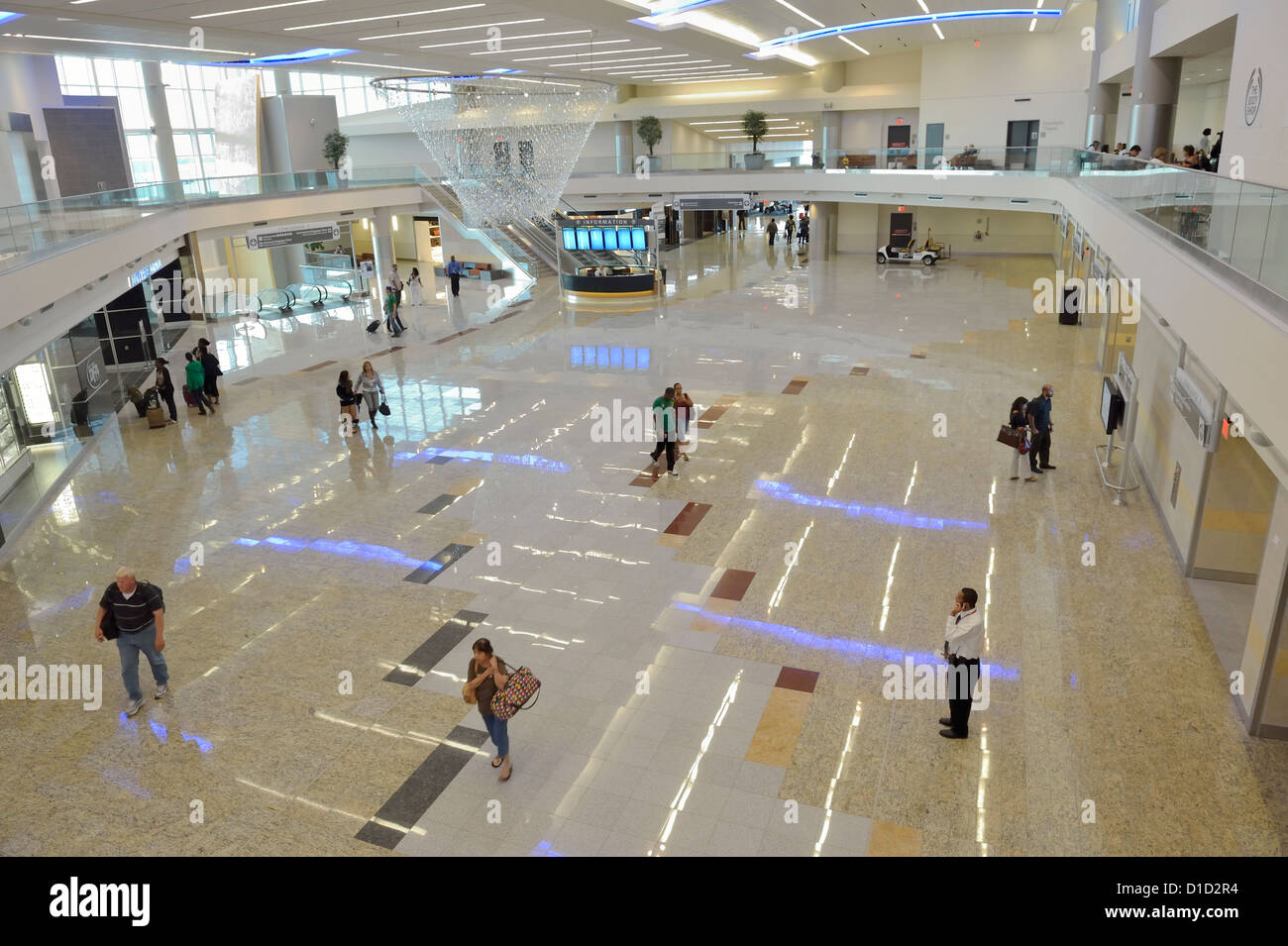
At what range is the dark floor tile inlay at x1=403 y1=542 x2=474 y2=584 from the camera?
9.09m

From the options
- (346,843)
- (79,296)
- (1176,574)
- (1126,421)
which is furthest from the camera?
(79,296)

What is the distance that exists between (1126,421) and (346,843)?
10132 millimetres

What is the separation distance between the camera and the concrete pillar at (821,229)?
3431 cm

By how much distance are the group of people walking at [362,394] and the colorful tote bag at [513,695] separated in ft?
29.8

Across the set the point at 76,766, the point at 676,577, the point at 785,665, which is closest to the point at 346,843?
the point at 76,766

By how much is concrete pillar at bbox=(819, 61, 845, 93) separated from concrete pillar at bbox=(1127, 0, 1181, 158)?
73.3ft

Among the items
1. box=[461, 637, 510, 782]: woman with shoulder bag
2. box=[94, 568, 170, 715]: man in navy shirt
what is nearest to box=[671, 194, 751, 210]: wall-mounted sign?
box=[94, 568, 170, 715]: man in navy shirt

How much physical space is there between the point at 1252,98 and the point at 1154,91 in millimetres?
7280

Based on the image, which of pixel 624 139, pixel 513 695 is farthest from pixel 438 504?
pixel 624 139

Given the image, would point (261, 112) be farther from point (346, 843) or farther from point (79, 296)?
point (346, 843)

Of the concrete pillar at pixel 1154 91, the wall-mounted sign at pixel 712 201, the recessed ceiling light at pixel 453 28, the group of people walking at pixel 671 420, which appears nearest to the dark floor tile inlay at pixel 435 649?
the group of people walking at pixel 671 420

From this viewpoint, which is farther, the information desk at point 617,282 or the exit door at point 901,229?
the exit door at point 901,229

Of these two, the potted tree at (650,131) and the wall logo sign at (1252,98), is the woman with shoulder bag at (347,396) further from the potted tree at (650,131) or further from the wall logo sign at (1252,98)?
the potted tree at (650,131)

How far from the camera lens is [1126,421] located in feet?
35.8
